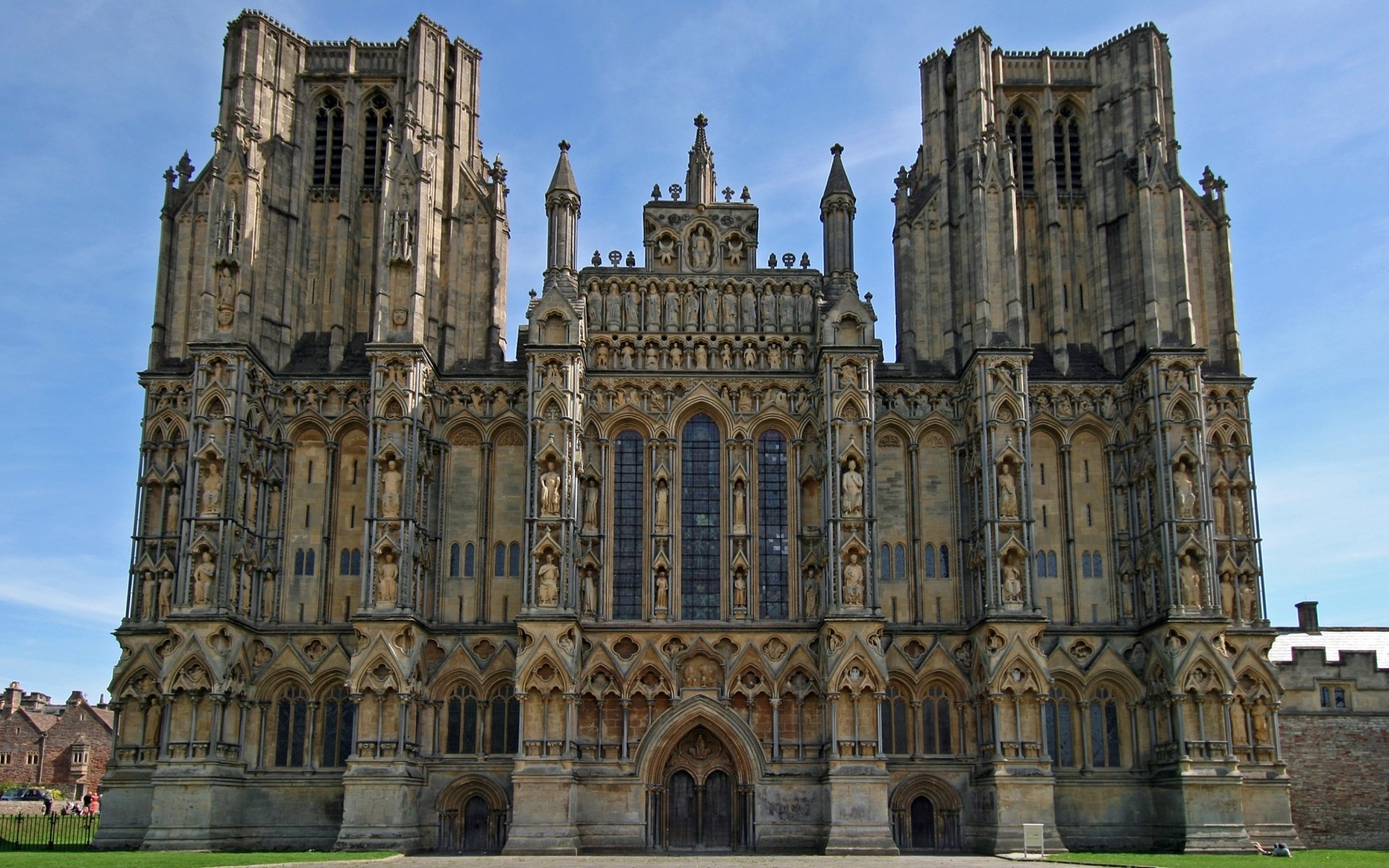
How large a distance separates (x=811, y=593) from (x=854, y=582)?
206 centimetres

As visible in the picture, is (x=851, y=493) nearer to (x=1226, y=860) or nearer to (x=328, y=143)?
(x=1226, y=860)

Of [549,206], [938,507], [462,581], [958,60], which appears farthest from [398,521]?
[958,60]

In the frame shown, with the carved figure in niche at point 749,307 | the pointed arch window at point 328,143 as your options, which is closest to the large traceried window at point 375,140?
the pointed arch window at point 328,143

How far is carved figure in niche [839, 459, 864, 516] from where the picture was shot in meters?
40.2

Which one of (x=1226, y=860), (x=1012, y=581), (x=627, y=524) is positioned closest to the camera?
(x=1226, y=860)

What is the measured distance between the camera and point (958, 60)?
45.9m

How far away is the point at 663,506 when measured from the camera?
41.9m

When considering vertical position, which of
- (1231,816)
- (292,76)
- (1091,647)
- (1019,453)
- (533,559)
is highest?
(292,76)

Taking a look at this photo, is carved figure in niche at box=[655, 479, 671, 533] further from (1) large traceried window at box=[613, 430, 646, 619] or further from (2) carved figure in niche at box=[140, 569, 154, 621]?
(2) carved figure in niche at box=[140, 569, 154, 621]

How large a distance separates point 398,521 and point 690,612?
30.6ft

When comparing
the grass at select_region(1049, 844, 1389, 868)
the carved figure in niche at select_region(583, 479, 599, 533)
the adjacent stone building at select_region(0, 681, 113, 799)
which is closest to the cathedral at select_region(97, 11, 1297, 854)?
the carved figure in niche at select_region(583, 479, 599, 533)

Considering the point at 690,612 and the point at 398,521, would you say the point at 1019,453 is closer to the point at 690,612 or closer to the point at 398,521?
the point at 690,612

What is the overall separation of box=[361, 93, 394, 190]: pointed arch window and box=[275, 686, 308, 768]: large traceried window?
17.3 meters

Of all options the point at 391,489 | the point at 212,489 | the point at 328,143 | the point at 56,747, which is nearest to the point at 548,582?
the point at 391,489
